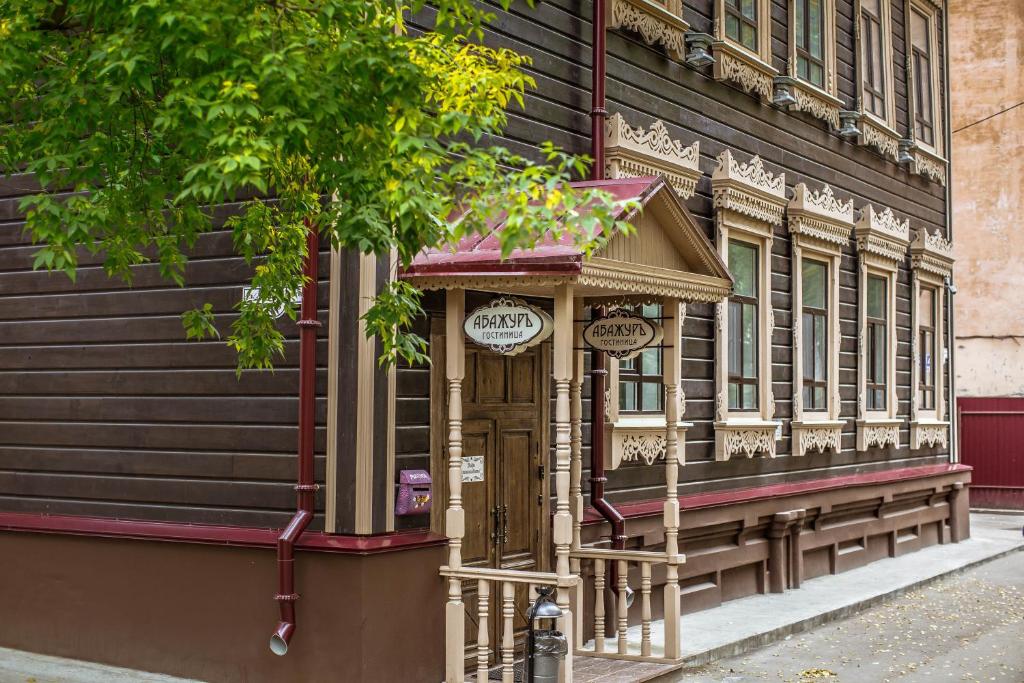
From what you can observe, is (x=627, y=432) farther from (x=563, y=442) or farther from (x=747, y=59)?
(x=747, y=59)

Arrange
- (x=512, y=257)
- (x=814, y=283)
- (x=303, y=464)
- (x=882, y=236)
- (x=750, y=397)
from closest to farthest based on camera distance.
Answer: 1. (x=512, y=257)
2. (x=303, y=464)
3. (x=750, y=397)
4. (x=814, y=283)
5. (x=882, y=236)

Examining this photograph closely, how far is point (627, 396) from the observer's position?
12.7 m

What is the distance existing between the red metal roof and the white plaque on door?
1.72 meters

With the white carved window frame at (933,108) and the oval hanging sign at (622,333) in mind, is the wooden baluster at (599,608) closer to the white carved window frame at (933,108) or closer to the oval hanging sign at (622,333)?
the oval hanging sign at (622,333)

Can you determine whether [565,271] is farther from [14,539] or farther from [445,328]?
[14,539]

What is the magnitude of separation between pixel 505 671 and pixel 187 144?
176 inches

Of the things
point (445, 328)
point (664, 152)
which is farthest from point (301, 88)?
point (664, 152)

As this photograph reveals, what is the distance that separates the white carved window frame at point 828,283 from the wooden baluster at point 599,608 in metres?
5.16

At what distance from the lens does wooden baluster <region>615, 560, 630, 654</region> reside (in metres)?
10.9

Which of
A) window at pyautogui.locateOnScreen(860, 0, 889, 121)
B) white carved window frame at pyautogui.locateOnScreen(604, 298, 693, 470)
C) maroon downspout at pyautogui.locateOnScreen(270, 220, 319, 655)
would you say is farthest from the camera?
window at pyautogui.locateOnScreen(860, 0, 889, 121)

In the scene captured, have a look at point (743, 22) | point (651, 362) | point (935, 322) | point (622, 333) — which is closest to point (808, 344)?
point (651, 362)

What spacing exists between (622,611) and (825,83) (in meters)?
8.67

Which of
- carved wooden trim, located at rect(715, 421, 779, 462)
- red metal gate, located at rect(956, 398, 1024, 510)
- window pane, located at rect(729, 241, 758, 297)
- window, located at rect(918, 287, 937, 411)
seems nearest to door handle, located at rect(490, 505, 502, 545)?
carved wooden trim, located at rect(715, 421, 779, 462)

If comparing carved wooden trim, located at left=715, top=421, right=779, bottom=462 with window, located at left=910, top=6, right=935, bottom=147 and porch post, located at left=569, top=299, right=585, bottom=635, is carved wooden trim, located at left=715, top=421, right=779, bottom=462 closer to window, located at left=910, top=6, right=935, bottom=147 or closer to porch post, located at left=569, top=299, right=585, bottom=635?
porch post, located at left=569, top=299, right=585, bottom=635
